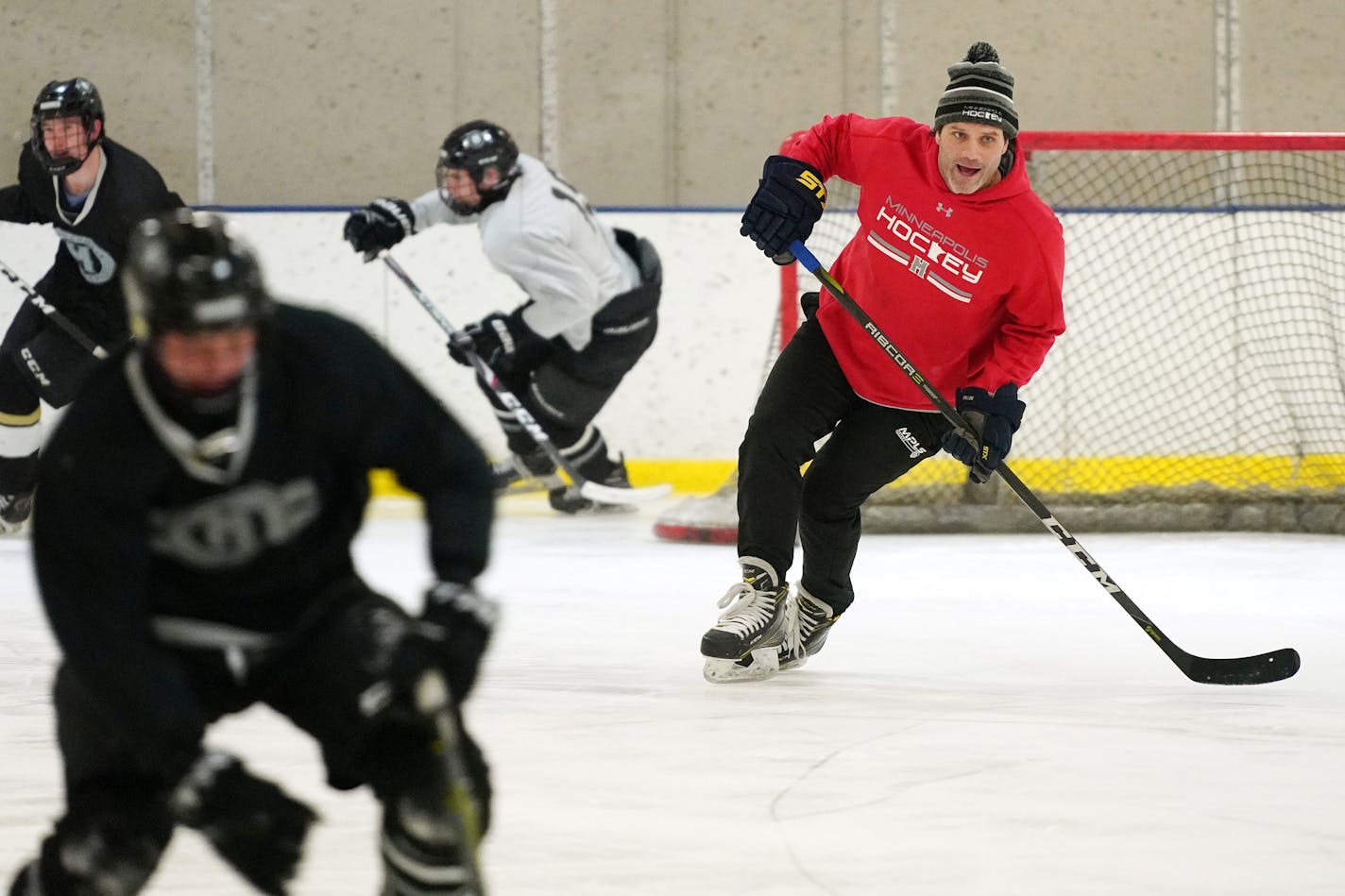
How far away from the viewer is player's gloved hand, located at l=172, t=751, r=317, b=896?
1321mm

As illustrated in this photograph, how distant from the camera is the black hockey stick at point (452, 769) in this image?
1355mm

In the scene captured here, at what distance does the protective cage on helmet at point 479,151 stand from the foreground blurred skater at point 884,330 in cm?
218

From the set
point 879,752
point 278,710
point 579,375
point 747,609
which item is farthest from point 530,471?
point 278,710

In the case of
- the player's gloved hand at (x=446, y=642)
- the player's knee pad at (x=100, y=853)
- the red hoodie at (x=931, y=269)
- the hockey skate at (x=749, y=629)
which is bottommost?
the hockey skate at (x=749, y=629)

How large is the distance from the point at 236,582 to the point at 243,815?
0.22 meters

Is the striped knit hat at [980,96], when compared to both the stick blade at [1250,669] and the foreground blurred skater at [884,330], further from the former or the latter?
the stick blade at [1250,669]

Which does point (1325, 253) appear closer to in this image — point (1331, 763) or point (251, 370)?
point (1331, 763)

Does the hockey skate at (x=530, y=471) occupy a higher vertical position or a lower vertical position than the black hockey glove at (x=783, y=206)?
lower

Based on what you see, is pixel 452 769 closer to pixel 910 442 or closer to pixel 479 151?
pixel 910 442

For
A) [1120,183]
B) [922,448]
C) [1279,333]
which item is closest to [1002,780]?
[922,448]

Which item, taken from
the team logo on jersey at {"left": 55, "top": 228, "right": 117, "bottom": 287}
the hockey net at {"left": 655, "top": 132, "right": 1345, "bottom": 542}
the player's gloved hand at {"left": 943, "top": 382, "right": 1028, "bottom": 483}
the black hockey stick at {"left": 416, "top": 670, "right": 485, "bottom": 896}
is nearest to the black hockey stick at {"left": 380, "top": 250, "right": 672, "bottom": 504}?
the hockey net at {"left": 655, "top": 132, "right": 1345, "bottom": 542}

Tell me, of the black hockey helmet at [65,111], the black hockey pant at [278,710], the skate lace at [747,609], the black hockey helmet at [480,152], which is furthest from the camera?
the black hockey helmet at [480,152]

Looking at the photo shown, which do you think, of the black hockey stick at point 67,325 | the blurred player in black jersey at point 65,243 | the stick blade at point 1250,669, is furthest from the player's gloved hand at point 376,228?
the stick blade at point 1250,669

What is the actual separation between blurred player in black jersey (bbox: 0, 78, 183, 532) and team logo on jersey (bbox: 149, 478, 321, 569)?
3195 millimetres
